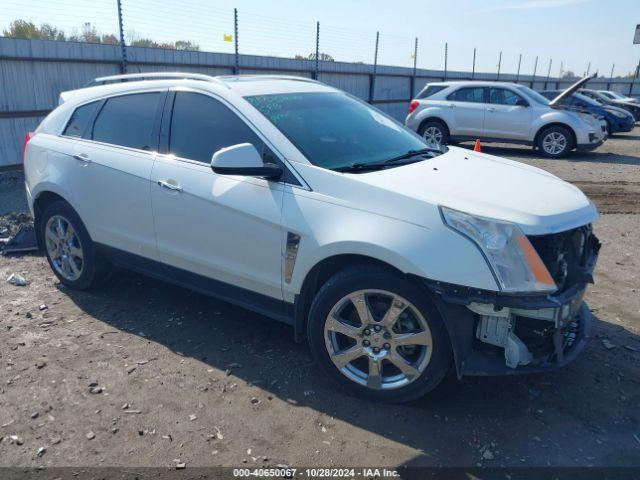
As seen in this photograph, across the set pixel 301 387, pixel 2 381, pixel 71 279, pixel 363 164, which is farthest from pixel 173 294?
pixel 363 164

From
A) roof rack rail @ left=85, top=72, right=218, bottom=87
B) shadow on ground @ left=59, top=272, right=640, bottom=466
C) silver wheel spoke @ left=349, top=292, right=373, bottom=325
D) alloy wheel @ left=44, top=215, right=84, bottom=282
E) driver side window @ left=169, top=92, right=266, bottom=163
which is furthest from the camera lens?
alloy wheel @ left=44, top=215, right=84, bottom=282

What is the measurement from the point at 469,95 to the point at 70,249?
11.5 meters

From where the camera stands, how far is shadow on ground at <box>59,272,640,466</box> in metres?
2.87

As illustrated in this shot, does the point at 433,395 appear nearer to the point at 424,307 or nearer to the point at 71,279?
the point at 424,307

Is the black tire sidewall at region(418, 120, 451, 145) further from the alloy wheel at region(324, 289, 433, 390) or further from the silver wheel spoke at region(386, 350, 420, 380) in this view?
the silver wheel spoke at region(386, 350, 420, 380)

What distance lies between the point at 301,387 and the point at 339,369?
31cm

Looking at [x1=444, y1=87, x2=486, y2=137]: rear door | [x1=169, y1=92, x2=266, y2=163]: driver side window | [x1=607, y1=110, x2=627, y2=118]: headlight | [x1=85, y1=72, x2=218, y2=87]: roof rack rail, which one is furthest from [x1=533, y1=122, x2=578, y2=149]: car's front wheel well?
[x1=169, y1=92, x2=266, y2=163]: driver side window

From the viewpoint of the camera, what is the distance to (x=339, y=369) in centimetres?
329

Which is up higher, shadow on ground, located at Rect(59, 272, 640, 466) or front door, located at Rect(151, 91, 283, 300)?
front door, located at Rect(151, 91, 283, 300)

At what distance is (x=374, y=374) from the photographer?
10.5 feet

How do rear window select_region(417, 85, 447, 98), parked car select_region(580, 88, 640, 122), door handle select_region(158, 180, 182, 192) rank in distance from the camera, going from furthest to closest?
parked car select_region(580, 88, 640, 122) < rear window select_region(417, 85, 447, 98) < door handle select_region(158, 180, 182, 192)

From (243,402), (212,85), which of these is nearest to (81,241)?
(212,85)

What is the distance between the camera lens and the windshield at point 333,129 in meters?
3.52

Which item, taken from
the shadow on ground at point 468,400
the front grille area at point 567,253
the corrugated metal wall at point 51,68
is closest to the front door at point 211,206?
the shadow on ground at point 468,400
